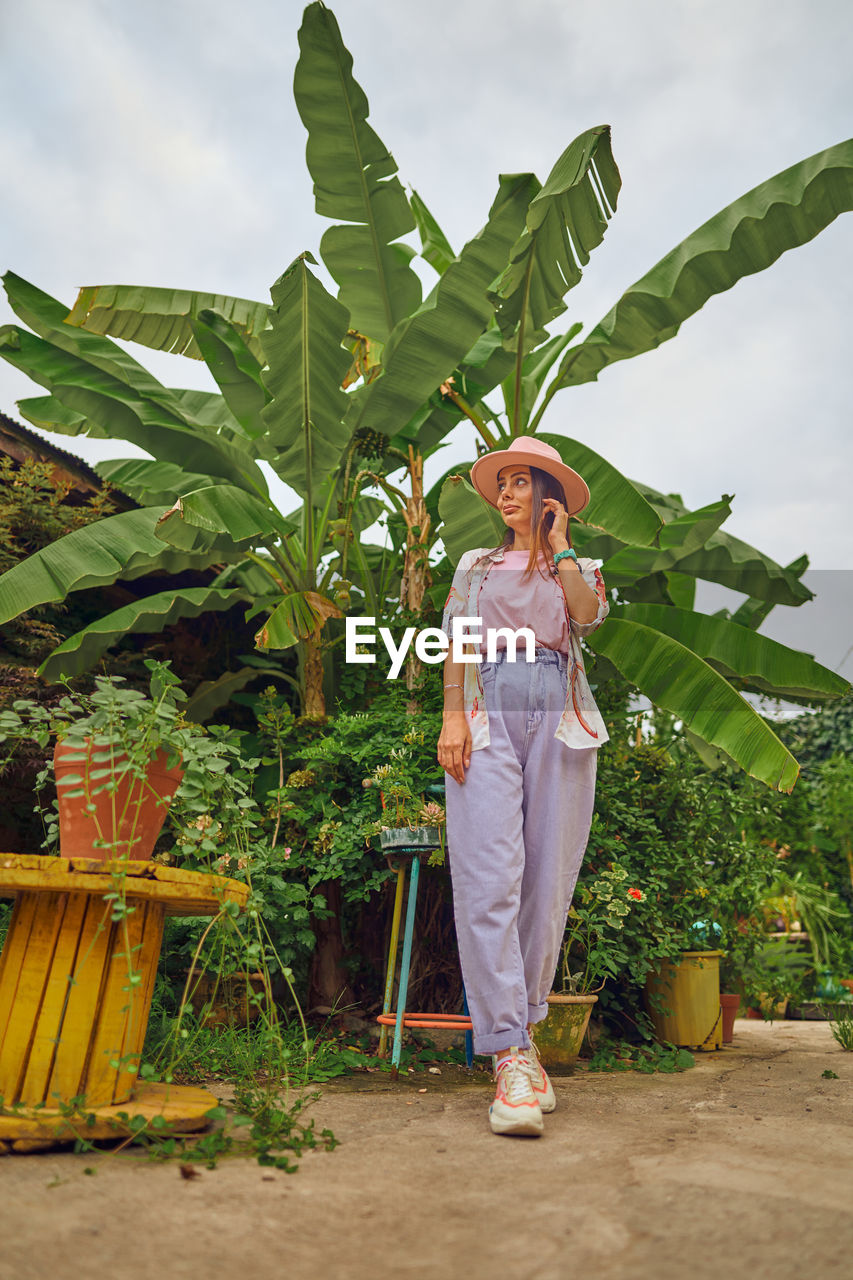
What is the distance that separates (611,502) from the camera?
433cm

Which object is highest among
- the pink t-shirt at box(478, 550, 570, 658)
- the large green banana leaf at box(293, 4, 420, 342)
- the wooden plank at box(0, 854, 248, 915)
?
the large green banana leaf at box(293, 4, 420, 342)

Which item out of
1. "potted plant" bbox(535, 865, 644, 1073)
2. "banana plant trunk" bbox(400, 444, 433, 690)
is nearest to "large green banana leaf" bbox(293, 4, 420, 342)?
"banana plant trunk" bbox(400, 444, 433, 690)

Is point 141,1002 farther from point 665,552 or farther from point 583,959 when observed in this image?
point 665,552

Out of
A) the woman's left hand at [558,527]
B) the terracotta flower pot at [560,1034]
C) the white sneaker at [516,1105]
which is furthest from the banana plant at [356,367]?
the white sneaker at [516,1105]

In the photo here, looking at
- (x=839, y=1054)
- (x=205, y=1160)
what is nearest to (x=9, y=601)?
(x=205, y=1160)

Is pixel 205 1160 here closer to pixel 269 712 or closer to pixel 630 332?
pixel 269 712

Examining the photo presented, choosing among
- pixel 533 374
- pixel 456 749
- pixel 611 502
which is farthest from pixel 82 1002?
pixel 533 374

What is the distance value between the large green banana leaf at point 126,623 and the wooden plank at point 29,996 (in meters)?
2.61

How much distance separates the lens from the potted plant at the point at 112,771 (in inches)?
77.5

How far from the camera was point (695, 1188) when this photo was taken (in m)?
1.51

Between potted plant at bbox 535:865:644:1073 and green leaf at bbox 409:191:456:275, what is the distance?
4374 millimetres

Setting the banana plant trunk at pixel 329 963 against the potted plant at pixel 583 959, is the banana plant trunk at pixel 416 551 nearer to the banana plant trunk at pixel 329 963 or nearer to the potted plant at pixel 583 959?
the banana plant trunk at pixel 329 963

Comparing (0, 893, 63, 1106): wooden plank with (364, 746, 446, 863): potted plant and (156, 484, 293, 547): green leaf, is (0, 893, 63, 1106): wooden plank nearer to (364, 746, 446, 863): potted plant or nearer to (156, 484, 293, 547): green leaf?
(364, 746, 446, 863): potted plant

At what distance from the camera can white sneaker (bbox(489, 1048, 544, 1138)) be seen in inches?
79.2
